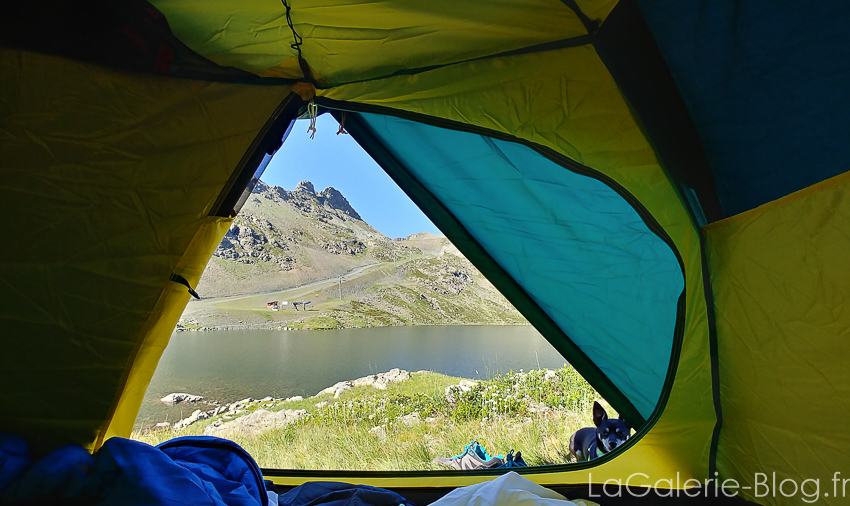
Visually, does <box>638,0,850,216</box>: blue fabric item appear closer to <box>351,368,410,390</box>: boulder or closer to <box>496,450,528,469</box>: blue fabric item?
<box>496,450,528,469</box>: blue fabric item

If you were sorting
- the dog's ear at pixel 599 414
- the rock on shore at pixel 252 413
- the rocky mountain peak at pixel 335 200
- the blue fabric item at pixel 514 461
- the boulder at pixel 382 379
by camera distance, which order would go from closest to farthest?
the blue fabric item at pixel 514 461 → the dog's ear at pixel 599 414 → the rock on shore at pixel 252 413 → the boulder at pixel 382 379 → the rocky mountain peak at pixel 335 200

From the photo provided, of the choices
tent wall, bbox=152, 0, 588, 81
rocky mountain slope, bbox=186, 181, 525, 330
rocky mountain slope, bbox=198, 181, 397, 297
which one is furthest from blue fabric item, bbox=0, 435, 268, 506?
rocky mountain slope, bbox=186, 181, 525, 330

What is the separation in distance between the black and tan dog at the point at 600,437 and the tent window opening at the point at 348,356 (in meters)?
0.28

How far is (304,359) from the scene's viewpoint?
42.3ft

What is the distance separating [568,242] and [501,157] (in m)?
0.37

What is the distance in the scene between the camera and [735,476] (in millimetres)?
Answer: 1014

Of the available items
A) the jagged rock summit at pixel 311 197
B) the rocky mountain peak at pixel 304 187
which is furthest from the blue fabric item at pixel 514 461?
the rocky mountain peak at pixel 304 187

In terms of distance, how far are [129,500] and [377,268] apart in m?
27.4

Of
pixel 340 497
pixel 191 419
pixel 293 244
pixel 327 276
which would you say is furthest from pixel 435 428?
pixel 293 244

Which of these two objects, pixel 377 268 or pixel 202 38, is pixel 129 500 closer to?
pixel 202 38

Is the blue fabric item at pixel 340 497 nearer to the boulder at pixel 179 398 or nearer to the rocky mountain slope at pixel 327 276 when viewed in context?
the boulder at pixel 179 398

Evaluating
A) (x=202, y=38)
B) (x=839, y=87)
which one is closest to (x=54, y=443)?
(x=202, y=38)

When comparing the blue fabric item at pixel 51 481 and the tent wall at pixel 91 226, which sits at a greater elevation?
the tent wall at pixel 91 226

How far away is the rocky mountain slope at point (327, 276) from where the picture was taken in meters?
16.8
